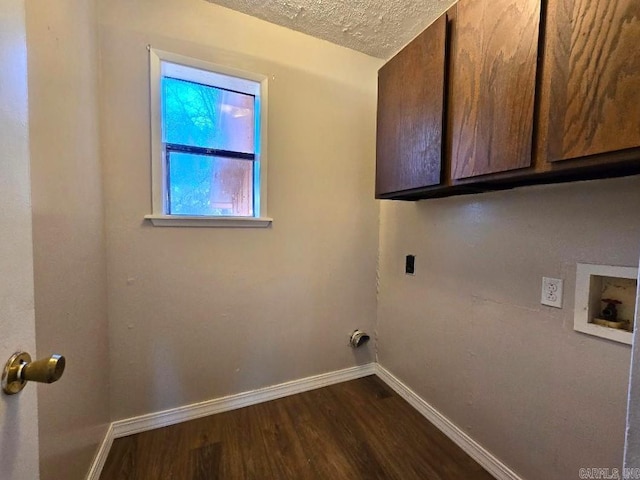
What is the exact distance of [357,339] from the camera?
2133 millimetres

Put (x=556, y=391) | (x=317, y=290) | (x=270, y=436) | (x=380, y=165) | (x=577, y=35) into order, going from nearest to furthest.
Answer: (x=577, y=35) < (x=556, y=391) < (x=270, y=436) < (x=380, y=165) < (x=317, y=290)

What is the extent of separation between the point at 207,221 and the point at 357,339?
1.44 metres

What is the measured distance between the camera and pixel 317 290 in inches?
79.4

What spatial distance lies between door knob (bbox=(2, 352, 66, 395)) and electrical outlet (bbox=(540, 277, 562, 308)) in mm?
1569

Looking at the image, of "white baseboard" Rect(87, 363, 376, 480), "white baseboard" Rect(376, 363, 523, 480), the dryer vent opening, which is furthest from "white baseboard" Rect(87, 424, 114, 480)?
"white baseboard" Rect(376, 363, 523, 480)

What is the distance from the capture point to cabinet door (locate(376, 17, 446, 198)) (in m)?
1.25

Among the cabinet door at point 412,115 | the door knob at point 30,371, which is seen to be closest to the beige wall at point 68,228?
the door knob at point 30,371

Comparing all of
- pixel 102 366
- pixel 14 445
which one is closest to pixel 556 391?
pixel 14 445

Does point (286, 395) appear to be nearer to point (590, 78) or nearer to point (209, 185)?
point (209, 185)

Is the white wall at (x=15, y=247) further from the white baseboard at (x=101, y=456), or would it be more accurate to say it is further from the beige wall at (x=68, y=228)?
the white baseboard at (x=101, y=456)

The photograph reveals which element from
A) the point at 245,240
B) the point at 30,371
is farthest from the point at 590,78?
the point at 245,240

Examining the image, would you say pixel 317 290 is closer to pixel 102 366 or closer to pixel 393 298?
pixel 393 298

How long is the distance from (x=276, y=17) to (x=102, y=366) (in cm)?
229

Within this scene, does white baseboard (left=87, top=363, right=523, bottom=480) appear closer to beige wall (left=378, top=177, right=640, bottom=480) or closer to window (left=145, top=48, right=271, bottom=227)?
beige wall (left=378, top=177, right=640, bottom=480)
